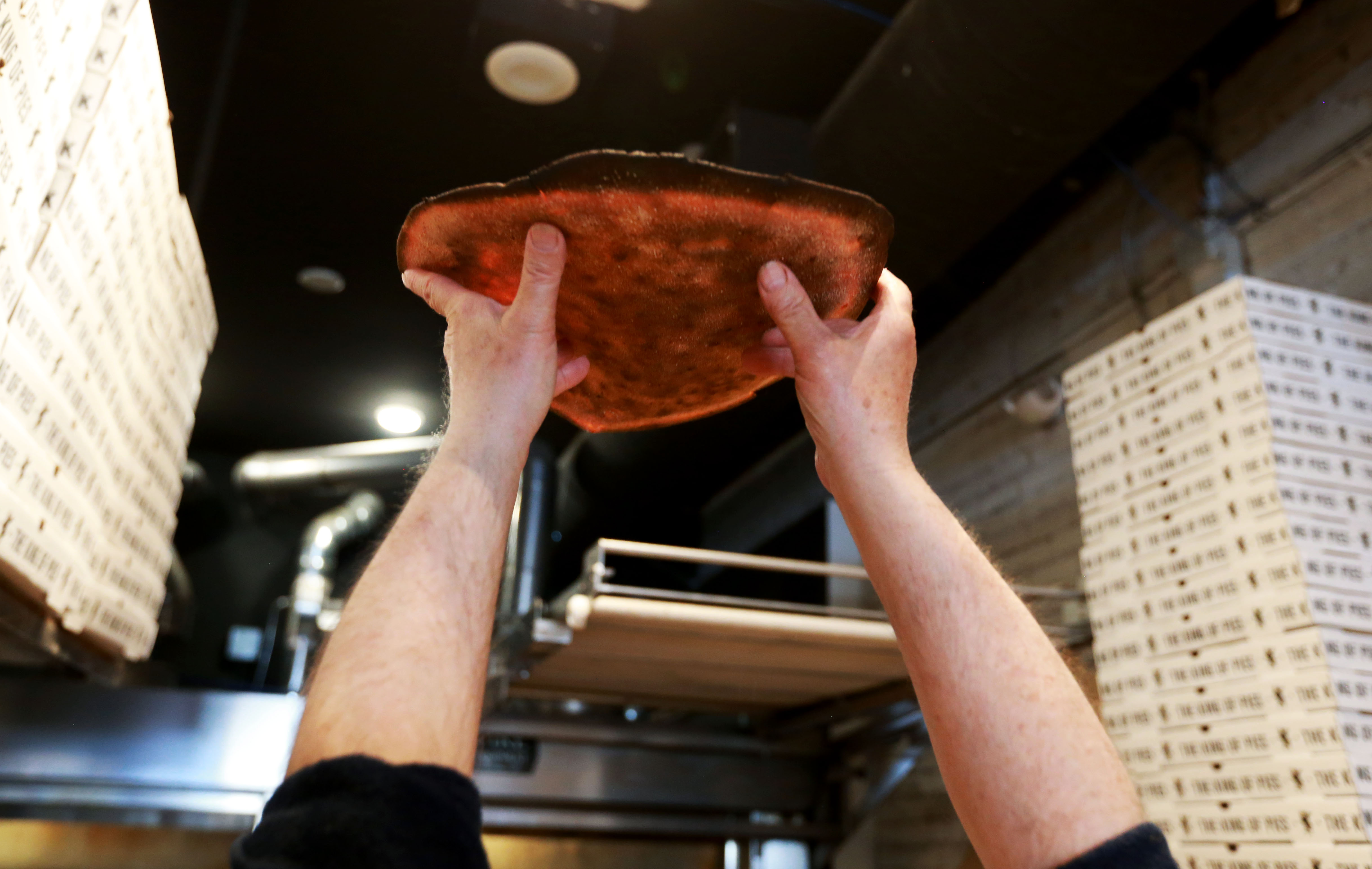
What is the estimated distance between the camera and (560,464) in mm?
4957

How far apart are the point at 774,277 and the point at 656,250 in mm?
96

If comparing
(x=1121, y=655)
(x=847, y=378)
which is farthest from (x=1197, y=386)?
(x=847, y=378)

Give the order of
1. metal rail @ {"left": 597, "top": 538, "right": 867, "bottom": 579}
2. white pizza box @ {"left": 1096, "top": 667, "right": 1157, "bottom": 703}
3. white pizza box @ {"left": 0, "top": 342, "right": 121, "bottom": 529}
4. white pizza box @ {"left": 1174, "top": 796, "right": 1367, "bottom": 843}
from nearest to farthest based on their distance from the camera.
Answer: white pizza box @ {"left": 0, "top": 342, "right": 121, "bottom": 529}, white pizza box @ {"left": 1174, "top": 796, "right": 1367, "bottom": 843}, white pizza box @ {"left": 1096, "top": 667, "right": 1157, "bottom": 703}, metal rail @ {"left": 597, "top": 538, "right": 867, "bottom": 579}

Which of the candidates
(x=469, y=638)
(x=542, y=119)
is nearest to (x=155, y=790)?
(x=542, y=119)

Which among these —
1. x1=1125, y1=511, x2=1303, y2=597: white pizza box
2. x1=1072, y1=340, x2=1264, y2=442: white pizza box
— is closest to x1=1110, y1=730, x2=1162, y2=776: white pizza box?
x1=1125, y1=511, x2=1303, y2=597: white pizza box

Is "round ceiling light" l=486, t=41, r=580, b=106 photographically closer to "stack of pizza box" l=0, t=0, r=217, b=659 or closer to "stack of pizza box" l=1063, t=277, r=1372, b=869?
"stack of pizza box" l=0, t=0, r=217, b=659

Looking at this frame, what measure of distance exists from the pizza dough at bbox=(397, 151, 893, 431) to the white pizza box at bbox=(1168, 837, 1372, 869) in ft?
3.71

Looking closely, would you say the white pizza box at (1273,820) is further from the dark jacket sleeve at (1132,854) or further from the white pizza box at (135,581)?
the white pizza box at (135,581)

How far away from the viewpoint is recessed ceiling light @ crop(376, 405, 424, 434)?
503cm

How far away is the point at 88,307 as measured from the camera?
1183mm

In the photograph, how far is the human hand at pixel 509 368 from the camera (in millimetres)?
709

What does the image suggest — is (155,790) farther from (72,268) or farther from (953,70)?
(953,70)

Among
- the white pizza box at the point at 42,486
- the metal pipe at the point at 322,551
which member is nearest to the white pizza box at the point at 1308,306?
the white pizza box at the point at 42,486

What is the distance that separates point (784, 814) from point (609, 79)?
8.27 ft
